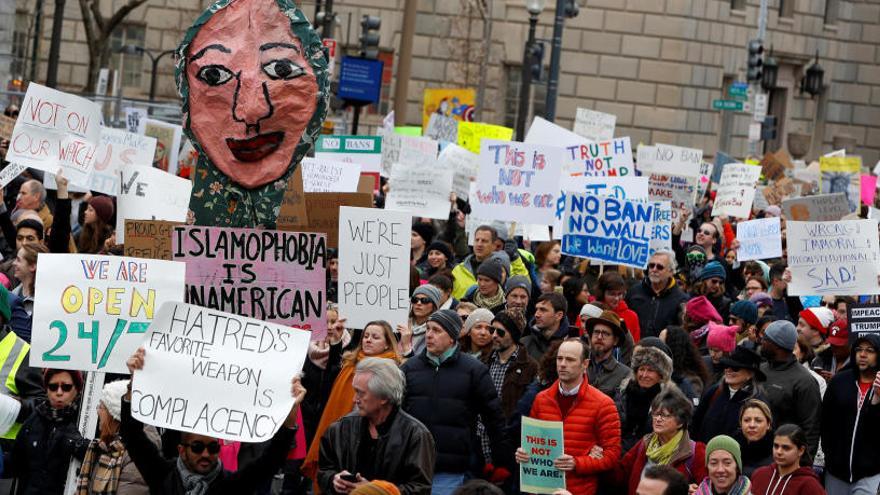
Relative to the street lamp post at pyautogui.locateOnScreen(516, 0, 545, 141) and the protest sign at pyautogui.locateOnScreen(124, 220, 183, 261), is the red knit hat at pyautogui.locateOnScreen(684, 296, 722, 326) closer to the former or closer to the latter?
the protest sign at pyautogui.locateOnScreen(124, 220, 183, 261)

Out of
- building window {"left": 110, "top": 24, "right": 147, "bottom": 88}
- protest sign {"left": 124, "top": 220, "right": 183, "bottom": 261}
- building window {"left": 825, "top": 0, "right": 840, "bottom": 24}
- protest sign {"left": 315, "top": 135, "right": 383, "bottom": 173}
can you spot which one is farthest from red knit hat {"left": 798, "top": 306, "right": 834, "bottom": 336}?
building window {"left": 825, "top": 0, "right": 840, "bottom": 24}

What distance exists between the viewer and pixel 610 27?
3919cm

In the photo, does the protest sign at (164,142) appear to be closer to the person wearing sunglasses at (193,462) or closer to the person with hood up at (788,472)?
the person with hood up at (788,472)

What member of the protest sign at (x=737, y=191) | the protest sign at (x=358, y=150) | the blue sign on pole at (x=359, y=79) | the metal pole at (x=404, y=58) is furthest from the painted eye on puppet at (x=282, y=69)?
the metal pole at (x=404, y=58)

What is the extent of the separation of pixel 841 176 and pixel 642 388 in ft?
63.7

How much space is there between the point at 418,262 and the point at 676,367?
173 inches

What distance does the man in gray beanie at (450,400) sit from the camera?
29.5ft

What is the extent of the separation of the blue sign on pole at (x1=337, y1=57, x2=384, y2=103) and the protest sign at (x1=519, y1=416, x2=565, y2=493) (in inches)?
640

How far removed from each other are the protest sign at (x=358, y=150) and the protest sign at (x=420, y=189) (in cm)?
207

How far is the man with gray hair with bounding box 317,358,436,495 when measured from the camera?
7.49 metres

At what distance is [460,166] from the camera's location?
18.4 meters

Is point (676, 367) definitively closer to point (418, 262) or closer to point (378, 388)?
point (378, 388)

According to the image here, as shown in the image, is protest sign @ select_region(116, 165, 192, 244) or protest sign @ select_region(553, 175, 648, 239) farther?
protest sign @ select_region(553, 175, 648, 239)

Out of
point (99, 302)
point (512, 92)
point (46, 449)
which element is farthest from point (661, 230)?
point (512, 92)
